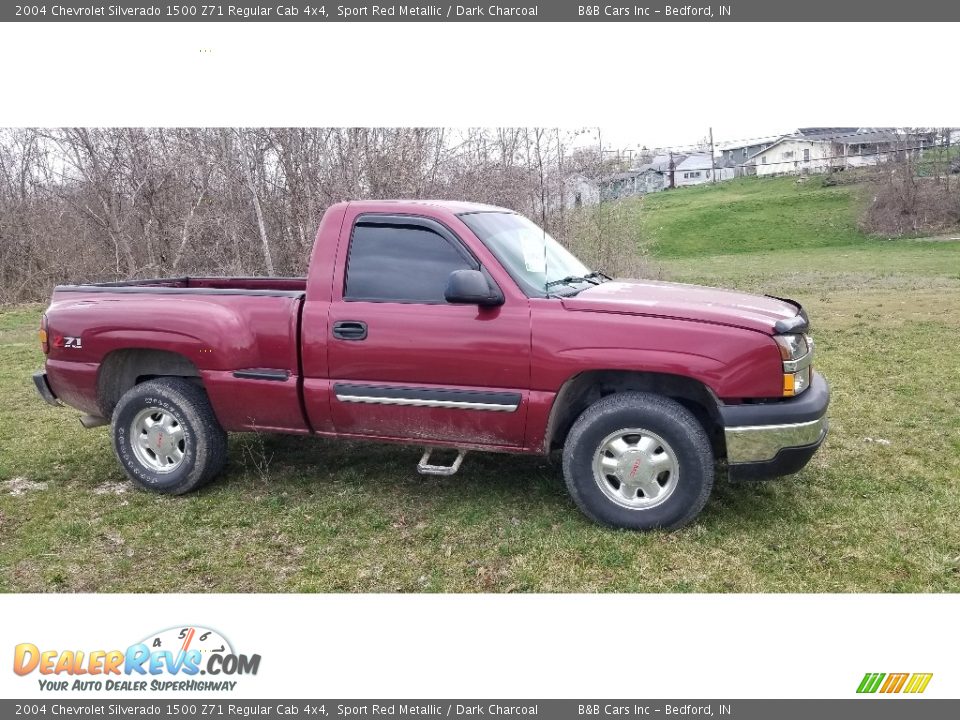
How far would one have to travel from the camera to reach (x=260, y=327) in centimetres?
458

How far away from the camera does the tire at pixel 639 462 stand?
399 centimetres

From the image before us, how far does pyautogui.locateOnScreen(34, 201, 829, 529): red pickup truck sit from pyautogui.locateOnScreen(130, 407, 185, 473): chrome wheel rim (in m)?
0.01

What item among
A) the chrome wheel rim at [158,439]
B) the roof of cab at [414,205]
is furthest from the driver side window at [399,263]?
the chrome wheel rim at [158,439]

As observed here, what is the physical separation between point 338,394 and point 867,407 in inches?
194

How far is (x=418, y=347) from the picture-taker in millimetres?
4281

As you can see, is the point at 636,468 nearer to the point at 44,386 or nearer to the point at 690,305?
the point at 690,305

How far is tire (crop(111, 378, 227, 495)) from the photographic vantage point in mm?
4832

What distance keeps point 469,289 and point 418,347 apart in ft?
1.65

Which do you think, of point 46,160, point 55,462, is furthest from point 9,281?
point 55,462

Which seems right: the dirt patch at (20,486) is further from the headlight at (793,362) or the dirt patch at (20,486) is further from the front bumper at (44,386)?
the headlight at (793,362)

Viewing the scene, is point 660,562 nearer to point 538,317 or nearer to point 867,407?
point 538,317

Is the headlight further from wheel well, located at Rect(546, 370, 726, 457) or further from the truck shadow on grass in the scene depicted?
the truck shadow on grass

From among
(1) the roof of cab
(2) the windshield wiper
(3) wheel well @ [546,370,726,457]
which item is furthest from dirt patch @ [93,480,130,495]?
(2) the windshield wiper

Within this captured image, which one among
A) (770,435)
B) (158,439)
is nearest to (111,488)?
(158,439)
